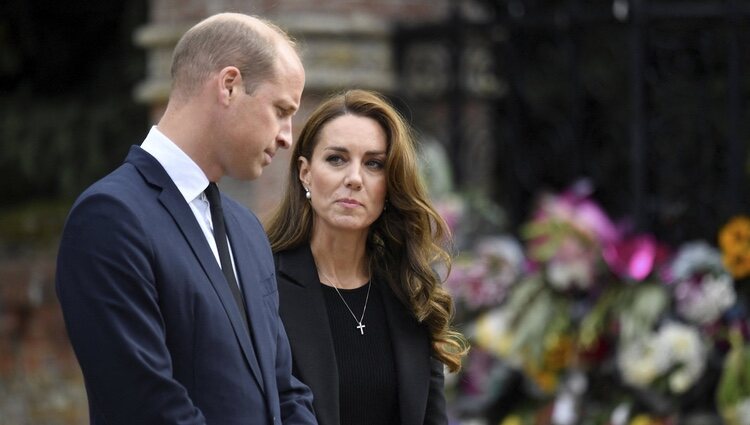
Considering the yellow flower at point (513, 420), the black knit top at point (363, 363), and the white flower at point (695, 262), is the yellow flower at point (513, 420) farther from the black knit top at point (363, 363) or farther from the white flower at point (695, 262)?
the black knit top at point (363, 363)

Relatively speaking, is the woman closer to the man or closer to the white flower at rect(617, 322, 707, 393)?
the man

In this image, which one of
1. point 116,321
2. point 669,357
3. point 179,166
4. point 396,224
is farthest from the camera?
point 669,357

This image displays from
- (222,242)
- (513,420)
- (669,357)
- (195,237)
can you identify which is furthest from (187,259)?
(513,420)

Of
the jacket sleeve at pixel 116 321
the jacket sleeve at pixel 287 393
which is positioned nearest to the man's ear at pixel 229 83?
the jacket sleeve at pixel 116 321

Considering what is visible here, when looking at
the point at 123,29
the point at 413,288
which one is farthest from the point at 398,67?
the point at 413,288

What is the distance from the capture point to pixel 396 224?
3.96m

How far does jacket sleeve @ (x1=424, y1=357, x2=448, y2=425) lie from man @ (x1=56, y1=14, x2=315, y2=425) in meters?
0.90

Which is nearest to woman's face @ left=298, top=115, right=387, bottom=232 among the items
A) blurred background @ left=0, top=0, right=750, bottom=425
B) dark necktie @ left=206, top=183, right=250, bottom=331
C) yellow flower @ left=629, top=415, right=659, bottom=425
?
dark necktie @ left=206, top=183, right=250, bottom=331

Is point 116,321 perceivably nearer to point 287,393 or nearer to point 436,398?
point 287,393

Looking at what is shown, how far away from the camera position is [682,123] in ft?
23.2

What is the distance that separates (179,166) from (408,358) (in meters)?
1.11

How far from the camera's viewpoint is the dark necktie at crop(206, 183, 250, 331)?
2.93m

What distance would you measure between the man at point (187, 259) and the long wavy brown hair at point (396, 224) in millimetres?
855

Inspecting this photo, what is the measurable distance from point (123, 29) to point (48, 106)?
698 millimetres
